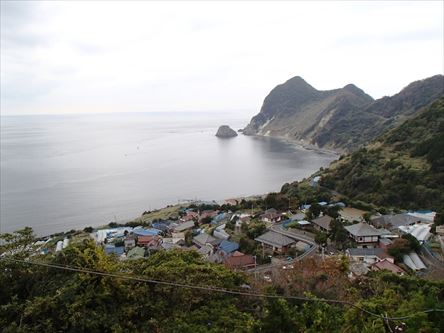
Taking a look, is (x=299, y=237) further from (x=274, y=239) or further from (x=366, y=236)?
(x=366, y=236)

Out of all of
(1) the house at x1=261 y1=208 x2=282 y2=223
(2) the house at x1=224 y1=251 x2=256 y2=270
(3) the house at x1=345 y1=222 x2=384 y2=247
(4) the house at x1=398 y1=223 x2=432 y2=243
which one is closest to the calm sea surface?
(1) the house at x1=261 y1=208 x2=282 y2=223

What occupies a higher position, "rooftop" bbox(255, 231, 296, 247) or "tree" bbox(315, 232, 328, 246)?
"tree" bbox(315, 232, 328, 246)

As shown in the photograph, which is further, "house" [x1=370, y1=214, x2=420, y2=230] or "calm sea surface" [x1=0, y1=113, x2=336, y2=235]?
"calm sea surface" [x1=0, y1=113, x2=336, y2=235]

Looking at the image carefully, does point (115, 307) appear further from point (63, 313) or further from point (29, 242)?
point (29, 242)

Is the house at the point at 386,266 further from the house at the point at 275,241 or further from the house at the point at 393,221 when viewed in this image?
the house at the point at 393,221

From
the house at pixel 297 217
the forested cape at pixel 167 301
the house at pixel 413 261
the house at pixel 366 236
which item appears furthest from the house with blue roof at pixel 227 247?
the forested cape at pixel 167 301

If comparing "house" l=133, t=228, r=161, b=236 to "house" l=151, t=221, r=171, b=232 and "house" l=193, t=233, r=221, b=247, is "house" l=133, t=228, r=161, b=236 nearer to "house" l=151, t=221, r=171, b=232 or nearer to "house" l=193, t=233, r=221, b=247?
"house" l=151, t=221, r=171, b=232

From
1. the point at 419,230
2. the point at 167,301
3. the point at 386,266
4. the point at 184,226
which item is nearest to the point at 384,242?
the point at 419,230

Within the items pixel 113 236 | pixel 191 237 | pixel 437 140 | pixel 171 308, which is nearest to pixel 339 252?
pixel 191 237
